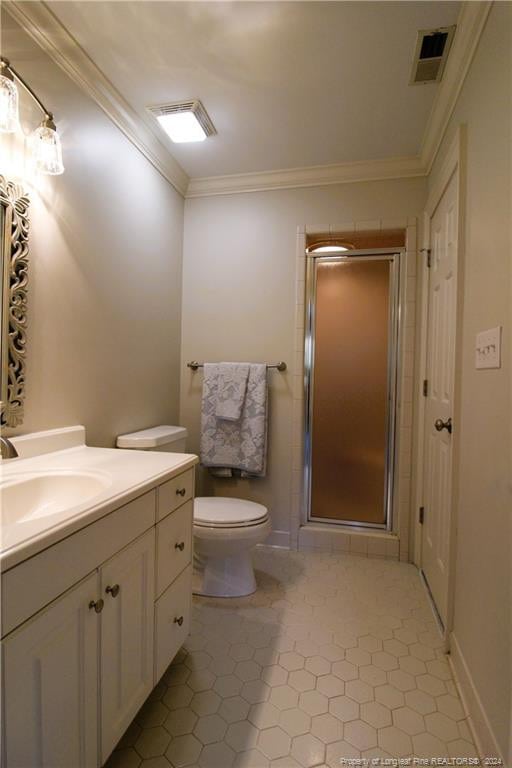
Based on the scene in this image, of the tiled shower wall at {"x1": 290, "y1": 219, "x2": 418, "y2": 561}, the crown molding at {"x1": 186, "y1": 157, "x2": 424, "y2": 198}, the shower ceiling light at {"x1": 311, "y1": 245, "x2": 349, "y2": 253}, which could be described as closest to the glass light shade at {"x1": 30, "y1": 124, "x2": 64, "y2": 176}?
the crown molding at {"x1": 186, "y1": 157, "x2": 424, "y2": 198}

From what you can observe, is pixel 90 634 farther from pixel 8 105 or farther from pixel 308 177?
pixel 308 177

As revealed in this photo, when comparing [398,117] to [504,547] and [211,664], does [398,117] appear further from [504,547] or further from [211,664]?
[211,664]

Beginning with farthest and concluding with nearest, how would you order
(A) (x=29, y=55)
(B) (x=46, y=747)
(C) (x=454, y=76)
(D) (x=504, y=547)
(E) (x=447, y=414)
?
(E) (x=447, y=414) < (C) (x=454, y=76) < (A) (x=29, y=55) < (D) (x=504, y=547) < (B) (x=46, y=747)

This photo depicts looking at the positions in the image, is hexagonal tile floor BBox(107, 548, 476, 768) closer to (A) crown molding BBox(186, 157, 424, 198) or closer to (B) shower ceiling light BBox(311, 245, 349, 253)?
(B) shower ceiling light BBox(311, 245, 349, 253)

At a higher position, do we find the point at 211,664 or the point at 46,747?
the point at 46,747

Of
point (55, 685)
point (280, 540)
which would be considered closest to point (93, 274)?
point (55, 685)

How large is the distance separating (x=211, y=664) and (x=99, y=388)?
1164 mm

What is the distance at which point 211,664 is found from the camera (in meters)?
1.37

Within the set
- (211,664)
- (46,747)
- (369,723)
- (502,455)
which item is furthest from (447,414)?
(46,747)

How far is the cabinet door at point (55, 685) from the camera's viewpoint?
25.1 inches

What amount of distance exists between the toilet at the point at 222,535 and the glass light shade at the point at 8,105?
1.21 meters

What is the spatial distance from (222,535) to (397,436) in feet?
4.02

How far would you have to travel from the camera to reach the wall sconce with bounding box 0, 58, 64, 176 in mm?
1072

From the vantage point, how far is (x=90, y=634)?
32.4 inches
